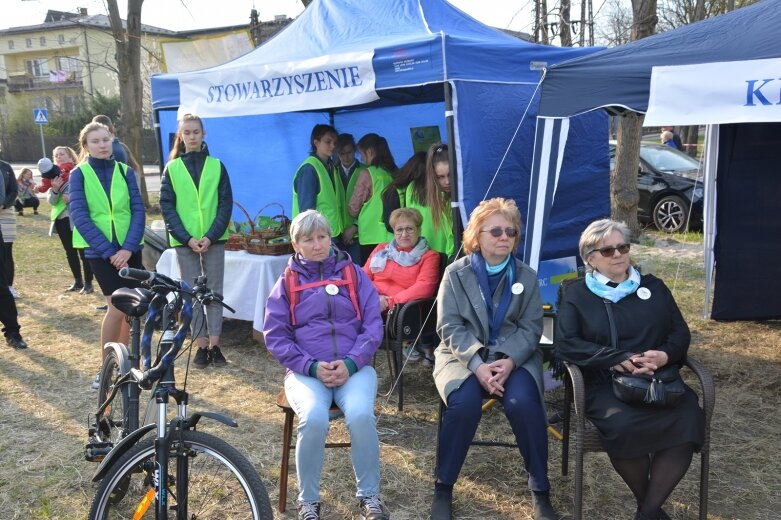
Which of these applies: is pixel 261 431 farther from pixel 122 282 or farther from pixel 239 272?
pixel 239 272

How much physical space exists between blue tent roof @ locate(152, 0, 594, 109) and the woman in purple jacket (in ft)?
5.01

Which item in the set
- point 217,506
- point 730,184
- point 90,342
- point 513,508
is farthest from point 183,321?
point 730,184

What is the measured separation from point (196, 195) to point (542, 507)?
123 inches

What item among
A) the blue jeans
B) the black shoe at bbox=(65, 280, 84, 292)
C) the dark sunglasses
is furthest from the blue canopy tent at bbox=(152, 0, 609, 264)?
the black shoe at bbox=(65, 280, 84, 292)

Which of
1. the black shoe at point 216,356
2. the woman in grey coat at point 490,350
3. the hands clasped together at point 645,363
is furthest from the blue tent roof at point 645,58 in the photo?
the black shoe at point 216,356

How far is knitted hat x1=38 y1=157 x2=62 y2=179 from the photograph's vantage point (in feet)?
21.0

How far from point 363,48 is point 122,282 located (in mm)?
2123

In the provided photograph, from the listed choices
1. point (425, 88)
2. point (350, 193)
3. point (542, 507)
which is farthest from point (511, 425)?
point (425, 88)

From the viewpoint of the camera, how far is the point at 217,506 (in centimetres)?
297

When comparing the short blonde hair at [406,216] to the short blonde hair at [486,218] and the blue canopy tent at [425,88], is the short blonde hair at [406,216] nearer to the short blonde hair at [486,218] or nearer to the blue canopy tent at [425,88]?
the blue canopy tent at [425,88]

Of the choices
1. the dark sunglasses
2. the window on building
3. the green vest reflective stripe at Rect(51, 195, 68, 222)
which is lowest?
the green vest reflective stripe at Rect(51, 195, 68, 222)

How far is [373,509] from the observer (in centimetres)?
273

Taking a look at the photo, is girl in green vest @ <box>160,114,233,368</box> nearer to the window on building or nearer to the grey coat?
the grey coat

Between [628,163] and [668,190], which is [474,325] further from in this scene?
[668,190]
